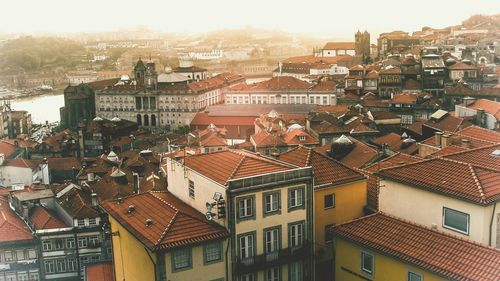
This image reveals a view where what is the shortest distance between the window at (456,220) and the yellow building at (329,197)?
6.24 feet

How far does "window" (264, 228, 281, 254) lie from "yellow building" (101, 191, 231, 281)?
54 cm

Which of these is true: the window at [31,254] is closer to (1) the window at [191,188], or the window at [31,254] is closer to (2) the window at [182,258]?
(1) the window at [191,188]

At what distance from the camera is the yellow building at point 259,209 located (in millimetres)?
6508

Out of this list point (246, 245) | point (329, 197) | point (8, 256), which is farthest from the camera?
point (8, 256)

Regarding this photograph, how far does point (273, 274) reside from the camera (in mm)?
6887

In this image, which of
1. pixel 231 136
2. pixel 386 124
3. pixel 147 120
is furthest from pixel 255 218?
pixel 147 120

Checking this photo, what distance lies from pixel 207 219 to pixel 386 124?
14.5 metres

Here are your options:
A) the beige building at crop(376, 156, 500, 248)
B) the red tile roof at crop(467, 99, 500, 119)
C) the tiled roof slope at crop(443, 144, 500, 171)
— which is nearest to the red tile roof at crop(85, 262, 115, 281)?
the beige building at crop(376, 156, 500, 248)

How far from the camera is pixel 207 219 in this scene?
21.9 ft

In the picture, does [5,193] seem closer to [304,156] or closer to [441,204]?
[304,156]

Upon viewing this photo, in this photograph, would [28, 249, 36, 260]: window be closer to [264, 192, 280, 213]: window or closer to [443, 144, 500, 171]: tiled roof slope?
[264, 192, 280, 213]: window

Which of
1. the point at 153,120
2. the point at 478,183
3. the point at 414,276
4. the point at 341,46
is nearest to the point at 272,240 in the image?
the point at 414,276

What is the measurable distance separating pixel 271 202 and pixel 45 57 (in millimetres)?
49264

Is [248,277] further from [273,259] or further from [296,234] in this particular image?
[296,234]
